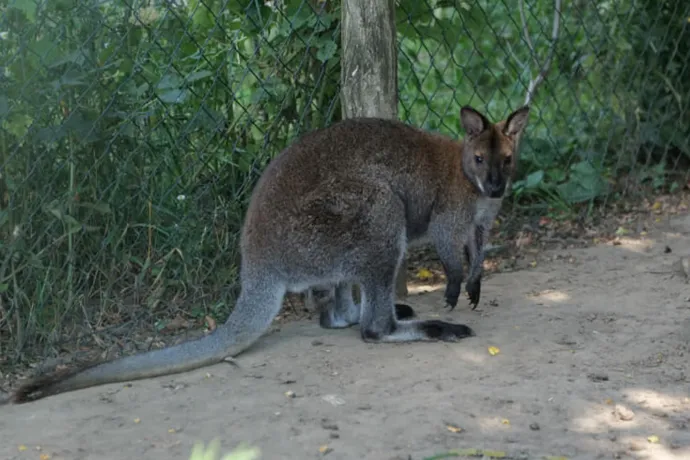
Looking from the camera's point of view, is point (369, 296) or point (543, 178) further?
point (543, 178)

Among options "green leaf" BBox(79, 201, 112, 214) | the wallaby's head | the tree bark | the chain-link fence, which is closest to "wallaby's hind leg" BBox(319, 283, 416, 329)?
the chain-link fence

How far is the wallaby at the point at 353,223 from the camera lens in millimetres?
4258

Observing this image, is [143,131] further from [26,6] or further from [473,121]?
[473,121]

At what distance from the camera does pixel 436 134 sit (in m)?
4.84

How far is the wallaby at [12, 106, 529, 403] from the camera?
426cm

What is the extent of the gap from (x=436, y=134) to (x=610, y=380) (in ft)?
4.82

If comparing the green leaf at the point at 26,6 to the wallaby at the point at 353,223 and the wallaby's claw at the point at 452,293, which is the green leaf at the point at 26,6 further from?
the wallaby's claw at the point at 452,293

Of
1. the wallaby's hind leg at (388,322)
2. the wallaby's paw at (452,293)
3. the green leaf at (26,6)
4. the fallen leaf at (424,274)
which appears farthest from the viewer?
the fallen leaf at (424,274)

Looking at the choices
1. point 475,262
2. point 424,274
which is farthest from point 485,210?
point 424,274

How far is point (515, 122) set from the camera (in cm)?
470

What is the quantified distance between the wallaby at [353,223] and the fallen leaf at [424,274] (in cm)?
76

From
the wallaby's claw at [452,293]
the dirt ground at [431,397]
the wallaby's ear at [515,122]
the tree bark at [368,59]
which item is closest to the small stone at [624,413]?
the dirt ground at [431,397]

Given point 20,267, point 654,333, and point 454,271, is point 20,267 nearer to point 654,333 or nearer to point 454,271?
point 454,271

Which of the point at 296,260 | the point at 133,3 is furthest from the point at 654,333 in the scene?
the point at 133,3
